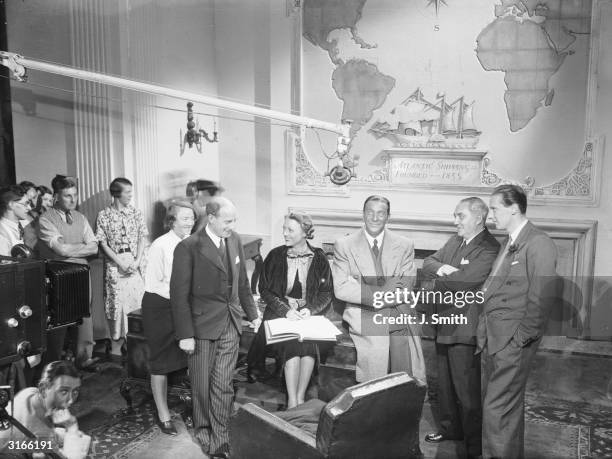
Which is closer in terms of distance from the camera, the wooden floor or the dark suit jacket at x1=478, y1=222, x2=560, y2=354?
the dark suit jacket at x1=478, y1=222, x2=560, y2=354

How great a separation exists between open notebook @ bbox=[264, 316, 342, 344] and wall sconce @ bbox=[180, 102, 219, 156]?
168 centimetres

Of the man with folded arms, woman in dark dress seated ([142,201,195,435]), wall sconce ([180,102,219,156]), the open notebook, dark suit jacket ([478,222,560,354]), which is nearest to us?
dark suit jacket ([478,222,560,354])

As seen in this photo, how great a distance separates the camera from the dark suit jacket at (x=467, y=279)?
3.41 metres

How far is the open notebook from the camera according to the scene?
347 centimetres

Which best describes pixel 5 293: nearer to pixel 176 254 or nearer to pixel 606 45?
pixel 176 254

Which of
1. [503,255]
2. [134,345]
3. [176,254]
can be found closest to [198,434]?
[134,345]

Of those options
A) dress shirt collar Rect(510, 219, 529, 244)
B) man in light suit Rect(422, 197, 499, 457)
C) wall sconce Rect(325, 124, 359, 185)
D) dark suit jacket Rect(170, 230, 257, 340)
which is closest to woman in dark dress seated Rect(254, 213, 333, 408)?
dark suit jacket Rect(170, 230, 257, 340)

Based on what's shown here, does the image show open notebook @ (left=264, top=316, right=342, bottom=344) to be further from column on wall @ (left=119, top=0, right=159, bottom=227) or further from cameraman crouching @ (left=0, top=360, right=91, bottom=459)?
column on wall @ (left=119, top=0, right=159, bottom=227)

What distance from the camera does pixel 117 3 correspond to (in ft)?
15.2

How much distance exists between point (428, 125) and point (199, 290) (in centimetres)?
235

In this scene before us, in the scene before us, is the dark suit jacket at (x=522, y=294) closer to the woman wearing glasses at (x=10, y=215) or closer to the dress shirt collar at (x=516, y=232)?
the dress shirt collar at (x=516, y=232)

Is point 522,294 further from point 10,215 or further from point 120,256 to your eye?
point 10,215

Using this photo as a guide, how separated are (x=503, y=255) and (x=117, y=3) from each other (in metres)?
3.23

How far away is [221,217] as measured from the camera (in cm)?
337
